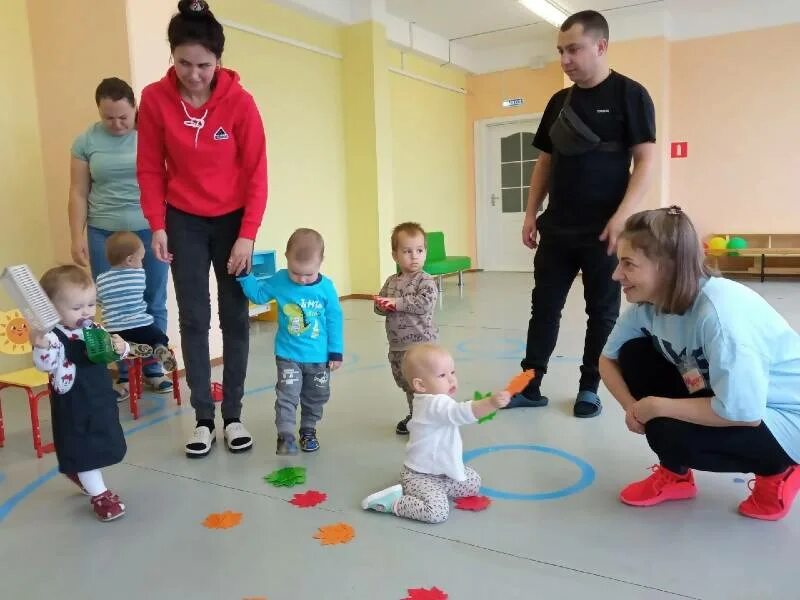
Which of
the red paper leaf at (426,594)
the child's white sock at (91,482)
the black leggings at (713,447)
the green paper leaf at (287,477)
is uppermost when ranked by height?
the black leggings at (713,447)

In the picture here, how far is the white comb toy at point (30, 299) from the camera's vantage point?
153 centimetres

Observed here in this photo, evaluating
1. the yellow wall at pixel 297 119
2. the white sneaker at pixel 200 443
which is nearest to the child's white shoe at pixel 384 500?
the white sneaker at pixel 200 443

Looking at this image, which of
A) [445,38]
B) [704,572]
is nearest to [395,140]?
[445,38]

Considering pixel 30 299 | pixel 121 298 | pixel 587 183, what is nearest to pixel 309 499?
pixel 30 299

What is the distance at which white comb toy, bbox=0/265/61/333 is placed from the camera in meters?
1.53

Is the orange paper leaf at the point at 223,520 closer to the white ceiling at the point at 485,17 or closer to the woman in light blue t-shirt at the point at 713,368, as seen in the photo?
the woman in light blue t-shirt at the point at 713,368

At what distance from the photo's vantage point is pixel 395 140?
7.36m

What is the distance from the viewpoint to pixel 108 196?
291 centimetres

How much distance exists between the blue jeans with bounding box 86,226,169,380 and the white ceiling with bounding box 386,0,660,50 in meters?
4.64

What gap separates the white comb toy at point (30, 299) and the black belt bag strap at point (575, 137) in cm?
181

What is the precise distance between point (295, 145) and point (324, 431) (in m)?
3.95

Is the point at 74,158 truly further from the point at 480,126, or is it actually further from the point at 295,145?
the point at 480,126

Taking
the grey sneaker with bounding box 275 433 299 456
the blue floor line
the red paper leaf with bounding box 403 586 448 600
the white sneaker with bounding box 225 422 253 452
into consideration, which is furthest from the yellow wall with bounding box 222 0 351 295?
the red paper leaf with bounding box 403 586 448 600

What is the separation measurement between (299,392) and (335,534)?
2.14 ft
